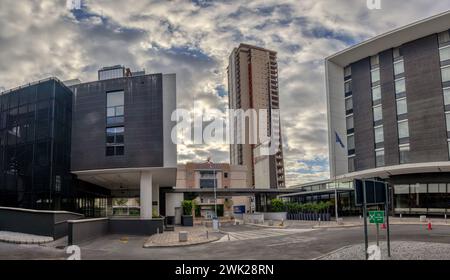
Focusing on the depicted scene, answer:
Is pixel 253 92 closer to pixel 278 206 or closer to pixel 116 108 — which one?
pixel 278 206

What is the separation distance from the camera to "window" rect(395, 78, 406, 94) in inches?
2381

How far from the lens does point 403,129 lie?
197ft

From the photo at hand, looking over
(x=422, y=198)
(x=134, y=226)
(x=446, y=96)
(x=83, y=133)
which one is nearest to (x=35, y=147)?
(x=83, y=133)

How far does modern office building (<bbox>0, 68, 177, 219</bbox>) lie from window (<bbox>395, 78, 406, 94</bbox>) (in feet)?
139

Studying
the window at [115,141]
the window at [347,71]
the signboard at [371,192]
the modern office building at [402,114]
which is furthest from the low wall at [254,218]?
the signboard at [371,192]

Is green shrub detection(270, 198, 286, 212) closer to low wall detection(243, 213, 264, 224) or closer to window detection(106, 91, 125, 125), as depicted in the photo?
low wall detection(243, 213, 264, 224)

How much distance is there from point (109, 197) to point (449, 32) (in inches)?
2071

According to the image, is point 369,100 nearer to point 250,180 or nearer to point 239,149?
point 250,180

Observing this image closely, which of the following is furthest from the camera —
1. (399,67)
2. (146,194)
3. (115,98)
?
(399,67)

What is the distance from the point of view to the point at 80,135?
33.0 metres

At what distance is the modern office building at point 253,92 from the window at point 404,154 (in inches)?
3027

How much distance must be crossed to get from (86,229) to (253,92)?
406 ft

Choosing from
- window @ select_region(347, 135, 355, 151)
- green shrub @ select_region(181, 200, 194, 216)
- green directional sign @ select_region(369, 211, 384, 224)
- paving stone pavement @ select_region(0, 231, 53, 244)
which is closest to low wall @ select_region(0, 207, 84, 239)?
paving stone pavement @ select_region(0, 231, 53, 244)

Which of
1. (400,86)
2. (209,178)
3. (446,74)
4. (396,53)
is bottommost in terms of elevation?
(209,178)
